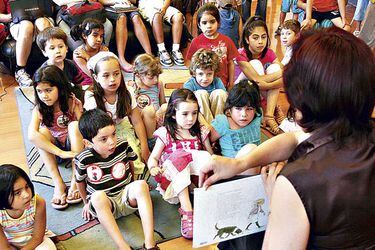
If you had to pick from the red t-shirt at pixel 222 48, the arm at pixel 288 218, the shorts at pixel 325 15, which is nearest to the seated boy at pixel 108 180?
the arm at pixel 288 218

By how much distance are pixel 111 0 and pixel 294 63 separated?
2.97m

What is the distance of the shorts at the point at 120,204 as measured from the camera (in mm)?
1843

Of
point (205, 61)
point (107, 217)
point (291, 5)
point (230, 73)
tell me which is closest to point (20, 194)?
point (107, 217)

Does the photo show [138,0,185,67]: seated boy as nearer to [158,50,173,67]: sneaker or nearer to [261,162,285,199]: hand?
[158,50,173,67]: sneaker

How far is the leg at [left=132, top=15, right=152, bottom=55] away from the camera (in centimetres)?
356

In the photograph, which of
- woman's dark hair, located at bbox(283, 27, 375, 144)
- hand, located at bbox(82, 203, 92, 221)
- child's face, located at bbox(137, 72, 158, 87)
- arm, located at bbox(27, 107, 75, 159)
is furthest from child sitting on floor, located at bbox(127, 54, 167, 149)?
woman's dark hair, located at bbox(283, 27, 375, 144)

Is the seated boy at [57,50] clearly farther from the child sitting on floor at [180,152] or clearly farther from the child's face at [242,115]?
the child's face at [242,115]

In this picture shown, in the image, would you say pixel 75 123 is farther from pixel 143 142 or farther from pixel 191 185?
pixel 191 185

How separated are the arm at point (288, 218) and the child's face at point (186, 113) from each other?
113cm

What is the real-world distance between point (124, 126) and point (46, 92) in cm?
44

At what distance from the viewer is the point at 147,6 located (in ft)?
12.0

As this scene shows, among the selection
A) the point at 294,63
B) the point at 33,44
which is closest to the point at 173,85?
the point at 33,44

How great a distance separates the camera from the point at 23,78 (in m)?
3.16

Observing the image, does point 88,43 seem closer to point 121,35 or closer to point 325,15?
point 121,35
